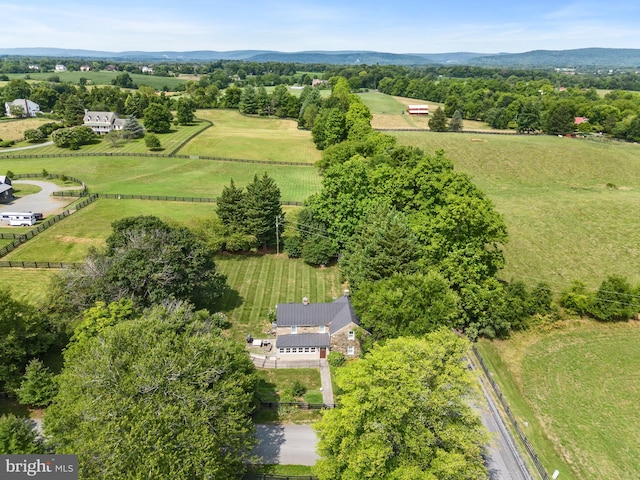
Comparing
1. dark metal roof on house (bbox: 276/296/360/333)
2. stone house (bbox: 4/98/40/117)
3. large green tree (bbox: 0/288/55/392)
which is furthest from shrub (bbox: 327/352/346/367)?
stone house (bbox: 4/98/40/117)

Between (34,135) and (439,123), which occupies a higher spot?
(439,123)

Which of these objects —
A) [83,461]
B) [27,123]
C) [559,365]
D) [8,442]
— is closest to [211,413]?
[83,461]

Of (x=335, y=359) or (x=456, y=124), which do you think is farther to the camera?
(x=456, y=124)

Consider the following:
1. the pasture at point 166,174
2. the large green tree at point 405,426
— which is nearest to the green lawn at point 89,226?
the pasture at point 166,174

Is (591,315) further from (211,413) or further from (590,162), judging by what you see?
(590,162)

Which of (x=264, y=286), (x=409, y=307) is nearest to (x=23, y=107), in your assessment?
(x=264, y=286)

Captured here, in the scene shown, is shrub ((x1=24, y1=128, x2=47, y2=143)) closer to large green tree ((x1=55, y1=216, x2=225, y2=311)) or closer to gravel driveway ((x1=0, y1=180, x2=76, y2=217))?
gravel driveway ((x1=0, y1=180, x2=76, y2=217))

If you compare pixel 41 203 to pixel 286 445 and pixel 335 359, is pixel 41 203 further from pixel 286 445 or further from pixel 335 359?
pixel 286 445
